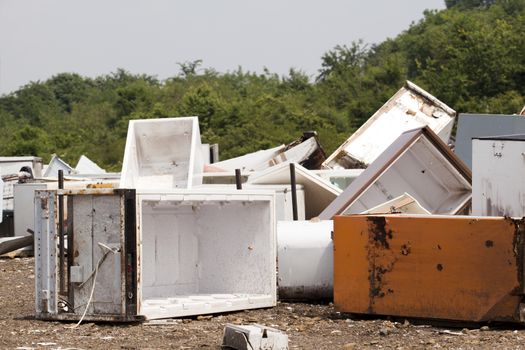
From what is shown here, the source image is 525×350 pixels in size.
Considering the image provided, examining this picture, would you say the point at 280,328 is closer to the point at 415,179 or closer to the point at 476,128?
the point at 415,179

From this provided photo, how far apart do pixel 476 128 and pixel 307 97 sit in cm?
2990

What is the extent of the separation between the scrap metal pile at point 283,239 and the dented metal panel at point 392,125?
3.42 metres

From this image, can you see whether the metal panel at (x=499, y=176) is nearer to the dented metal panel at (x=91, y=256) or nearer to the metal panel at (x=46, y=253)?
the dented metal panel at (x=91, y=256)

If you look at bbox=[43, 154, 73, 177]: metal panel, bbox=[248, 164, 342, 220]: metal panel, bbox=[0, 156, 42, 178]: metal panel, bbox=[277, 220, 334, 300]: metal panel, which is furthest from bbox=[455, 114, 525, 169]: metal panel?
bbox=[43, 154, 73, 177]: metal panel

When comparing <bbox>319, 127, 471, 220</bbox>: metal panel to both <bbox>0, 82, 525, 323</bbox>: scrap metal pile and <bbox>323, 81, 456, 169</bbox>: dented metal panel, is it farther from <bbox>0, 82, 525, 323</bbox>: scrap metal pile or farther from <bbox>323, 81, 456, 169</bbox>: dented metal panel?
<bbox>323, 81, 456, 169</bbox>: dented metal panel

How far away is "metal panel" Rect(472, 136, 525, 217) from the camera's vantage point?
7.61 m

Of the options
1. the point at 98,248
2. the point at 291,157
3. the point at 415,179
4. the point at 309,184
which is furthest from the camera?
the point at 291,157

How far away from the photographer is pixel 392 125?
1543 centimetres

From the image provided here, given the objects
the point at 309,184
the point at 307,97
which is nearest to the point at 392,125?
the point at 309,184

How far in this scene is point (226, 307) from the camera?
8.01 m

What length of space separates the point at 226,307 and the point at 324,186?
12.8 ft

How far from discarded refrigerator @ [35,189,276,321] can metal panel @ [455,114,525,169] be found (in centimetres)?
377

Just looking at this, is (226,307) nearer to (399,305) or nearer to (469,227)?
(399,305)

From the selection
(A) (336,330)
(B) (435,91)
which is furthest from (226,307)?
(B) (435,91)
